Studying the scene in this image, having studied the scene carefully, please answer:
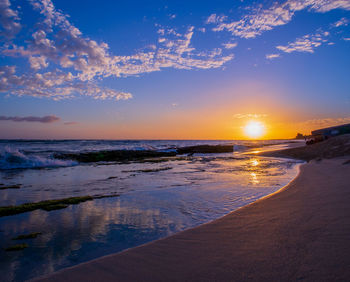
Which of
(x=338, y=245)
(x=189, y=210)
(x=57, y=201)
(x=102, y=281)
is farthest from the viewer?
(x=57, y=201)

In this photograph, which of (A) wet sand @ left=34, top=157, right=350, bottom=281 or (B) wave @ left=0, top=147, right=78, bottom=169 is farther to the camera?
(B) wave @ left=0, top=147, right=78, bottom=169

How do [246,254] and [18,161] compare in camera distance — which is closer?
[246,254]

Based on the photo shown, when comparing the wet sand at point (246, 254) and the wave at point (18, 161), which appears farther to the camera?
the wave at point (18, 161)

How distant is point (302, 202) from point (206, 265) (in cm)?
400

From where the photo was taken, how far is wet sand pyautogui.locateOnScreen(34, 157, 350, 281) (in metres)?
2.63

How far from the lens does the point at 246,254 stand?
3.17 m

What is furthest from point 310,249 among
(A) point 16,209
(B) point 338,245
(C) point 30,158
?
(C) point 30,158

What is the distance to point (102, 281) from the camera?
2797mm

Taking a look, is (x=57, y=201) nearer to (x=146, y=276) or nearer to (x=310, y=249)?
(x=146, y=276)

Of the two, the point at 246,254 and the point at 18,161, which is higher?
the point at 246,254

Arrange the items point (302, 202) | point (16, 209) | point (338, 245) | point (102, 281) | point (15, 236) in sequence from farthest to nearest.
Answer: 1. point (16, 209)
2. point (302, 202)
3. point (15, 236)
4. point (338, 245)
5. point (102, 281)

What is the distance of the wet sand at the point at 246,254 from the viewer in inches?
104

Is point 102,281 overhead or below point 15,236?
overhead

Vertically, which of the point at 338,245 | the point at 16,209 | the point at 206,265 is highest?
the point at 338,245
